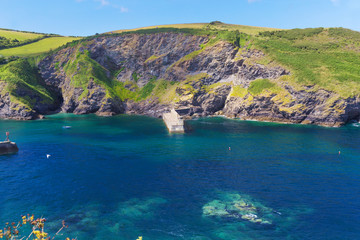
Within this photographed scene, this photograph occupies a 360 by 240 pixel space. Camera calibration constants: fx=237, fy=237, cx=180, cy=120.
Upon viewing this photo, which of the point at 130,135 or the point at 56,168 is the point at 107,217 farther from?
the point at 130,135

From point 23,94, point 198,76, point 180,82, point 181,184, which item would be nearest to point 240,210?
point 181,184

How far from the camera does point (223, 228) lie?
30.8m

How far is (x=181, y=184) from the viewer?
145 feet

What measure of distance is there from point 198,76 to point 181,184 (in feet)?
379

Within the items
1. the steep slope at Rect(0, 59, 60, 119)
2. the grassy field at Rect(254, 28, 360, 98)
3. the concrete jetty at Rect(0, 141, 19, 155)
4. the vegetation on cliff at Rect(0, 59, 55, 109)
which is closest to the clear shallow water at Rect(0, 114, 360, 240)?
the concrete jetty at Rect(0, 141, 19, 155)

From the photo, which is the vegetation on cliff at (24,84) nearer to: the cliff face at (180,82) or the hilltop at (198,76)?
the hilltop at (198,76)

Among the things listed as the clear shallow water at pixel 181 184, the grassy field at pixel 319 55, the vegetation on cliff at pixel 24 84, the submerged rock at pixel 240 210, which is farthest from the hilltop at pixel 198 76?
the submerged rock at pixel 240 210

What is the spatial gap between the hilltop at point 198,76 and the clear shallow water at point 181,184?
37.9 meters

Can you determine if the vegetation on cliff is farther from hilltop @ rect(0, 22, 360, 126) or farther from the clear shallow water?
the clear shallow water

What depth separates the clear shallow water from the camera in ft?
102

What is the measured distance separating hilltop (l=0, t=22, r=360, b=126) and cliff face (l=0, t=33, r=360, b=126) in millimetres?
532

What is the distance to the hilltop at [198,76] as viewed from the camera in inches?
4532

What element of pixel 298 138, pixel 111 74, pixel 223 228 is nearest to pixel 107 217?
pixel 223 228

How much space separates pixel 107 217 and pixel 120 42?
17127 centimetres
